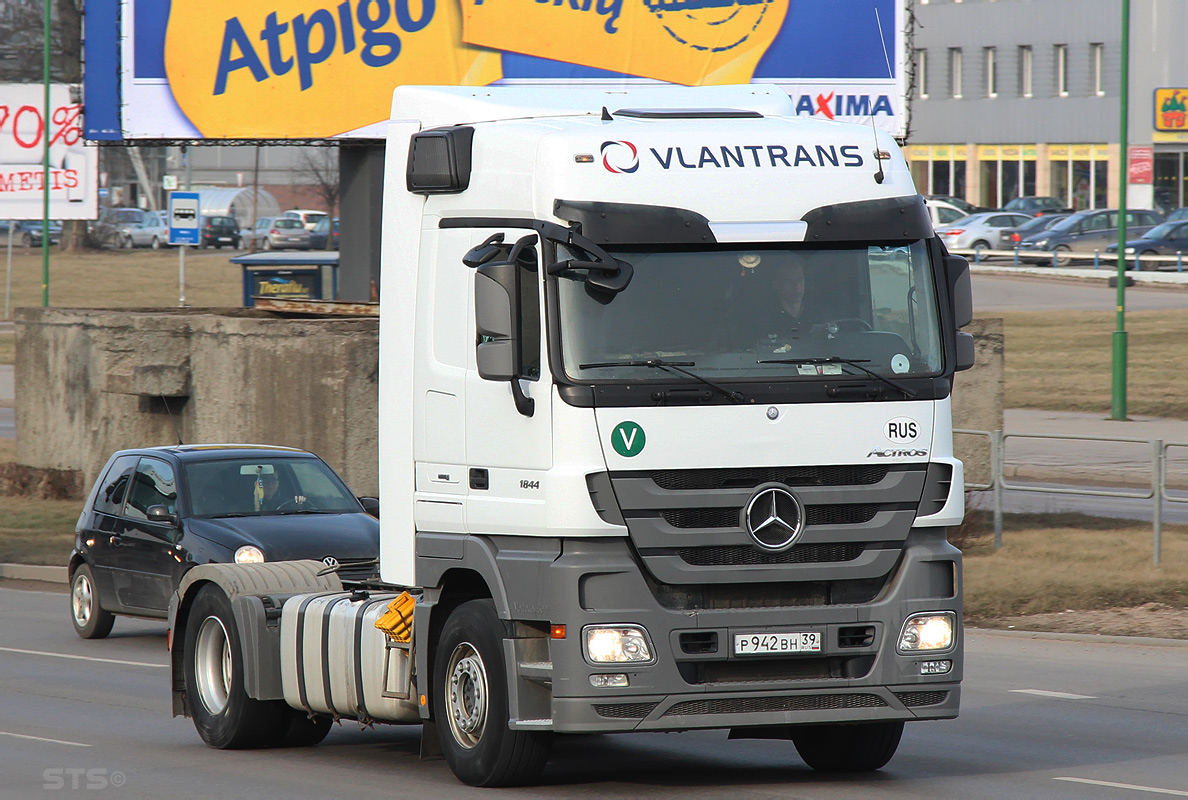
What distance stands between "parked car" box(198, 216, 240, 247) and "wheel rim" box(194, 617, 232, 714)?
249 feet

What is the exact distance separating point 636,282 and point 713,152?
0.76 metres

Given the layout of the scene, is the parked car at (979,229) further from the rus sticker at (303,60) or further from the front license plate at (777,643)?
the front license plate at (777,643)

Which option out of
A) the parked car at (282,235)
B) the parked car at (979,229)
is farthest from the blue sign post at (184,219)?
the parked car at (282,235)

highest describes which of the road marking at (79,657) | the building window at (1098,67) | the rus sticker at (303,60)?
the building window at (1098,67)

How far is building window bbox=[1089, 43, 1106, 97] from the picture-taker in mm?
81188

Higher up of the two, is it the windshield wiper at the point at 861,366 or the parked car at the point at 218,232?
the parked car at the point at 218,232

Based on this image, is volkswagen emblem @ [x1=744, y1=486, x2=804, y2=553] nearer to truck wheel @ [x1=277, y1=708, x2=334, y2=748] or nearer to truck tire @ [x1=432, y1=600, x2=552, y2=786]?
truck tire @ [x1=432, y1=600, x2=552, y2=786]

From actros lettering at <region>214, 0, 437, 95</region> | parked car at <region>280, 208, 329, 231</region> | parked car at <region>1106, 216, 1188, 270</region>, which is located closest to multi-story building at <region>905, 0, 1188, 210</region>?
parked car at <region>1106, 216, 1188, 270</region>

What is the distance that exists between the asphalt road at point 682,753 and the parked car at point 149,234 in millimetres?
71448

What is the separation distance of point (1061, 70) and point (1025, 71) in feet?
6.56

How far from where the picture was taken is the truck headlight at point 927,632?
837 cm

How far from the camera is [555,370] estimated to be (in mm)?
8039

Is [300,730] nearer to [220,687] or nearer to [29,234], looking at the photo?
[220,687]

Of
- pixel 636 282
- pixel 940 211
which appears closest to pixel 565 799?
pixel 636 282
